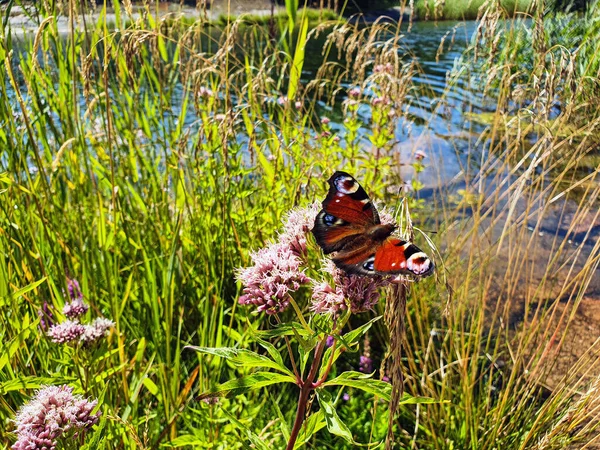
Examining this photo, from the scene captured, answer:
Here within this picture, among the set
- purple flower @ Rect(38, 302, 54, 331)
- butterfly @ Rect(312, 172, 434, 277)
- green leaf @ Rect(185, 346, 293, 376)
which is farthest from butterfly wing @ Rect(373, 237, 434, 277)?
purple flower @ Rect(38, 302, 54, 331)

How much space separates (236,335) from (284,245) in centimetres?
68

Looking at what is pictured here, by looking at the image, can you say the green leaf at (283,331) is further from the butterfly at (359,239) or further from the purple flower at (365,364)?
the purple flower at (365,364)

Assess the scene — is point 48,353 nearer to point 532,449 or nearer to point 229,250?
point 229,250

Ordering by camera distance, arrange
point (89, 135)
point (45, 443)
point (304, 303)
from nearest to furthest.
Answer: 1. point (45, 443)
2. point (304, 303)
3. point (89, 135)

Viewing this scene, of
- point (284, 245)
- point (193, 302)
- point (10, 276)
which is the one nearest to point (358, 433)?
point (193, 302)

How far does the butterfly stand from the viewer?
116 cm

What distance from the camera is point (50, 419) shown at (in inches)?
51.8

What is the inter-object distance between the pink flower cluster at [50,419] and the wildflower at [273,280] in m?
0.50

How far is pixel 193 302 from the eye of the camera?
245 centimetres

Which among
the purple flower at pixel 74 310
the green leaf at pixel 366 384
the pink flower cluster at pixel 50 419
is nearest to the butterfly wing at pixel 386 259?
the green leaf at pixel 366 384

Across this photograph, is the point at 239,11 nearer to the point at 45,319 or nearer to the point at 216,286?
the point at 216,286

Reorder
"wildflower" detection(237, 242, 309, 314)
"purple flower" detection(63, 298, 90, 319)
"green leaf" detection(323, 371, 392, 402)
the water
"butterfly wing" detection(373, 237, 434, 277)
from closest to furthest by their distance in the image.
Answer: "butterfly wing" detection(373, 237, 434, 277) < "green leaf" detection(323, 371, 392, 402) < "wildflower" detection(237, 242, 309, 314) < "purple flower" detection(63, 298, 90, 319) < the water

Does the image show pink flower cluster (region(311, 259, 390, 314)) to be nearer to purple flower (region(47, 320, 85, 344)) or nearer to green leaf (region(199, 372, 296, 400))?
green leaf (region(199, 372, 296, 400))

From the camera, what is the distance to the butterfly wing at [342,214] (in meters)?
1.36
